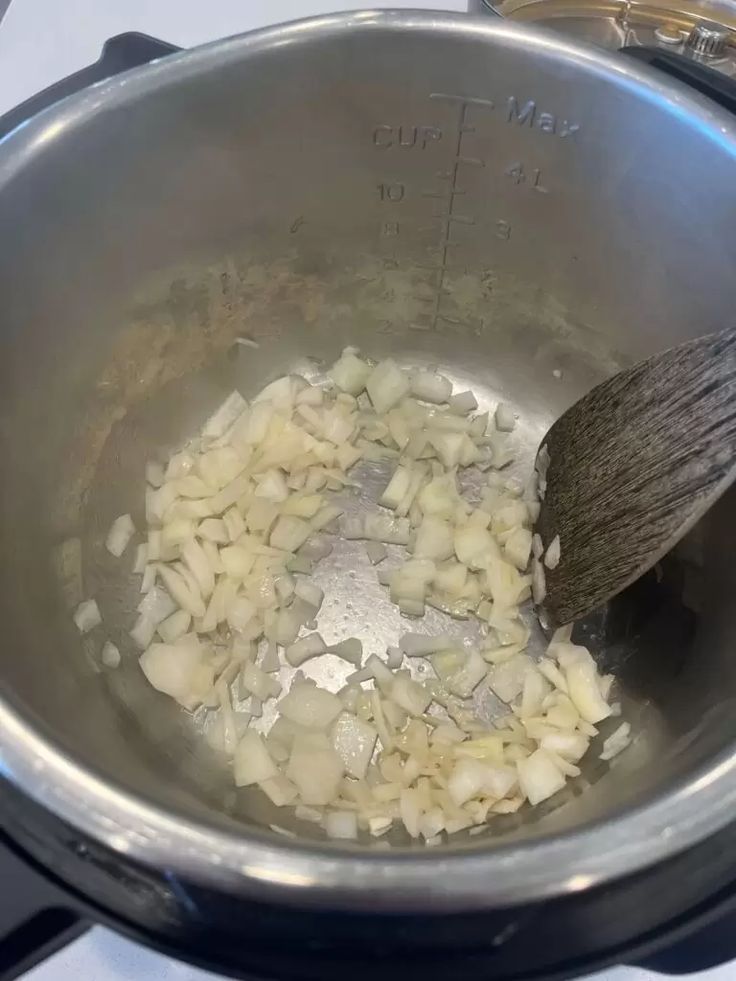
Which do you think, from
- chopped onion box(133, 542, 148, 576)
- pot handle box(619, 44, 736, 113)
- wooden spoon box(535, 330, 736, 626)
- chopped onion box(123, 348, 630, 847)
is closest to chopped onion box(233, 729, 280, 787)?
chopped onion box(123, 348, 630, 847)

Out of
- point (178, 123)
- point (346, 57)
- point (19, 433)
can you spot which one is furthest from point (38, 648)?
point (346, 57)

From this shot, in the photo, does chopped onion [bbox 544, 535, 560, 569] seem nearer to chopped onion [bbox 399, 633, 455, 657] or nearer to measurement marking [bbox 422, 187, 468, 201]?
chopped onion [bbox 399, 633, 455, 657]

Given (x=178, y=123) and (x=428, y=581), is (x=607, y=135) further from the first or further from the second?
(x=428, y=581)

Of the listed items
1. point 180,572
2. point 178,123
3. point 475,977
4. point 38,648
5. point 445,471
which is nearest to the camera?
point 475,977

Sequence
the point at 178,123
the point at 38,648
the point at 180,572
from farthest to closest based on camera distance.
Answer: the point at 180,572 < the point at 178,123 < the point at 38,648

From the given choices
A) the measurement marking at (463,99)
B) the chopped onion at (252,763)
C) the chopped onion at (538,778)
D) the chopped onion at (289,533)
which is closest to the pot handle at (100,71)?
the measurement marking at (463,99)

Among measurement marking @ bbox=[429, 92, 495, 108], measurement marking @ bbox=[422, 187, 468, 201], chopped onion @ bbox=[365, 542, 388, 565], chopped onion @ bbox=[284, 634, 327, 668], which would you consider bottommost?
chopped onion @ bbox=[284, 634, 327, 668]

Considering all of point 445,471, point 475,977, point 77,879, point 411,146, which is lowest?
point 77,879
